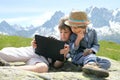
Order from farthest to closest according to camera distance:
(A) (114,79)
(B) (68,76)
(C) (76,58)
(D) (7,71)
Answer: (C) (76,58) → (A) (114,79) → (B) (68,76) → (D) (7,71)

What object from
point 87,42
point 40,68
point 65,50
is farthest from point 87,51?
point 40,68

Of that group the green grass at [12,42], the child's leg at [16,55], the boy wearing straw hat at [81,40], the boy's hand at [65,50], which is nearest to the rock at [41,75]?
the boy wearing straw hat at [81,40]

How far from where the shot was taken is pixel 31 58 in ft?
33.8

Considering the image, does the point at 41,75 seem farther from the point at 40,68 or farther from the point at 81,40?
the point at 81,40


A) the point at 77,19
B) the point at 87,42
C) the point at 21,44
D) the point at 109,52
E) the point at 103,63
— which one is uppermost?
the point at 21,44

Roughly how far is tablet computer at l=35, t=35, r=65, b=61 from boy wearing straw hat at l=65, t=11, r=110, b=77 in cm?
49

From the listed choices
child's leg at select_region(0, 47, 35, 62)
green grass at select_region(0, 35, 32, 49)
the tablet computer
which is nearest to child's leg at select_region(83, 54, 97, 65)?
the tablet computer

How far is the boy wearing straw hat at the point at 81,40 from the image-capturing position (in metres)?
10.3

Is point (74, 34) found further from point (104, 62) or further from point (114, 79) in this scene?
point (114, 79)

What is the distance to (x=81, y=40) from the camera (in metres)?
10.7

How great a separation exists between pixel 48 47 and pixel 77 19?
1.16 meters

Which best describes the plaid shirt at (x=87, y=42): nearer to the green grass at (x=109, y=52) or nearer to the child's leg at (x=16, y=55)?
the child's leg at (x=16, y=55)

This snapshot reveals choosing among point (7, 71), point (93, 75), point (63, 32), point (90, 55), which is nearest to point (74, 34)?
point (63, 32)

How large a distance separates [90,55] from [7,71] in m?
3.01
